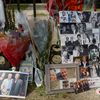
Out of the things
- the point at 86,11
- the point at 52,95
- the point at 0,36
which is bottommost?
the point at 52,95

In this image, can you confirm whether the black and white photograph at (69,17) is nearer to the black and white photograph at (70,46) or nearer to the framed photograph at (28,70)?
the black and white photograph at (70,46)

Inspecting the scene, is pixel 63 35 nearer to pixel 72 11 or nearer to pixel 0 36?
pixel 72 11

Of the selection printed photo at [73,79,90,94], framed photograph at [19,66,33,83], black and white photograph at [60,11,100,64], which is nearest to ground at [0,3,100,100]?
printed photo at [73,79,90,94]

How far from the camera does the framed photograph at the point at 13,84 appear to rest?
3.35 meters

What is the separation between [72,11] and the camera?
3.50m

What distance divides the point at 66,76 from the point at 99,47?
48 centimetres

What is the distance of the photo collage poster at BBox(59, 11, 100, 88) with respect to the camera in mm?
3496

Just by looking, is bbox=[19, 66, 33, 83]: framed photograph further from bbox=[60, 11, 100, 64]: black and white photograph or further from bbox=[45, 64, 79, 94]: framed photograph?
bbox=[60, 11, 100, 64]: black and white photograph

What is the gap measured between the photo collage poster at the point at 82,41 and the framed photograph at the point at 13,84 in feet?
1.55

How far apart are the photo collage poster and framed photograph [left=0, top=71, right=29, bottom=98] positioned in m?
0.47

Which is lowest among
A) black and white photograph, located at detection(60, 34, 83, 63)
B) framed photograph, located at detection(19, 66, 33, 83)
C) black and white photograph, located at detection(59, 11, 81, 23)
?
framed photograph, located at detection(19, 66, 33, 83)

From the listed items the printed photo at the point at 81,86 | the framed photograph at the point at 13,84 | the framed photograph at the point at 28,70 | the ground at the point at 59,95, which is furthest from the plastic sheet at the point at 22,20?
the printed photo at the point at 81,86

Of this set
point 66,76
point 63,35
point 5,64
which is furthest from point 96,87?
point 5,64

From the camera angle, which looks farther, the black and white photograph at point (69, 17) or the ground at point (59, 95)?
the black and white photograph at point (69, 17)
